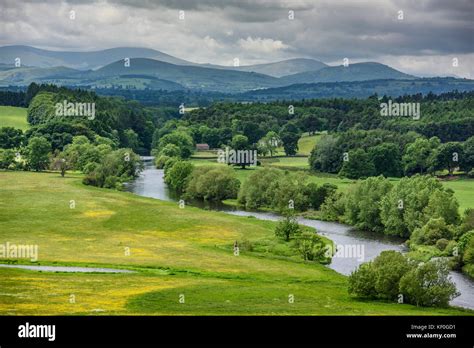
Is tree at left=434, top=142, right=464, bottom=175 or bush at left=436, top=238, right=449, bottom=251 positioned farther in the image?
tree at left=434, top=142, right=464, bottom=175

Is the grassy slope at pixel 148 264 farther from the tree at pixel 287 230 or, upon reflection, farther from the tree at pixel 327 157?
the tree at pixel 327 157

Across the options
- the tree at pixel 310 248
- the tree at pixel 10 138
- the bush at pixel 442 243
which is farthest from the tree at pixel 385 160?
the tree at pixel 10 138

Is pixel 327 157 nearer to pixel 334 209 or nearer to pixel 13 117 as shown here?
pixel 334 209

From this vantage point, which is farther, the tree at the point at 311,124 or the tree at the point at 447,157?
the tree at the point at 311,124

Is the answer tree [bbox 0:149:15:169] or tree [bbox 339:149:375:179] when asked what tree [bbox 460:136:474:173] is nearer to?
tree [bbox 339:149:375:179]

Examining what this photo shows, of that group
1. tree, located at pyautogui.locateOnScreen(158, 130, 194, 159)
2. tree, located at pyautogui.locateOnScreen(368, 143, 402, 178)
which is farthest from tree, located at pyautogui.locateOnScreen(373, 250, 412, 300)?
tree, located at pyautogui.locateOnScreen(158, 130, 194, 159)

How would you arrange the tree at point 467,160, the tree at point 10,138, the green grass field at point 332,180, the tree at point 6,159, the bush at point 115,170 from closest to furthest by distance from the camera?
the green grass field at point 332,180, the bush at point 115,170, the tree at point 467,160, the tree at point 6,159, the tree at point 10,138
